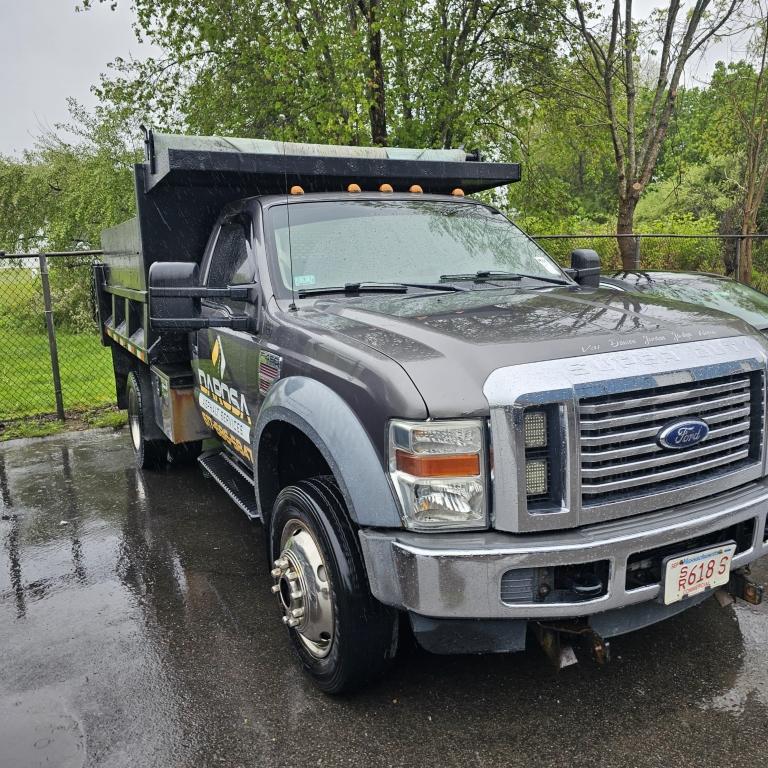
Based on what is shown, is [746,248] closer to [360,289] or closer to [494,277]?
[494,277]

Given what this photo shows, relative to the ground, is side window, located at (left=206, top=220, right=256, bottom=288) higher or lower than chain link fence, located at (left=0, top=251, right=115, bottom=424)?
higher

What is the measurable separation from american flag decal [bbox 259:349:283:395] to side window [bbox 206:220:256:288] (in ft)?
1.90

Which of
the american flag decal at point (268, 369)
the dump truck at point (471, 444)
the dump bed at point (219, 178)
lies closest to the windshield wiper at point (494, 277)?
the dump truck at point (471, 444)

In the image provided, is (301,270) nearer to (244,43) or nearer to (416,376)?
(416,376)

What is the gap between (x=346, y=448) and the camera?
2.65 meters

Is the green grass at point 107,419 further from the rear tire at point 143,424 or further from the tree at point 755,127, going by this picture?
the tree at point 755,127

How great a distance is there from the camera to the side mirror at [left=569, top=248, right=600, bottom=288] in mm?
4477

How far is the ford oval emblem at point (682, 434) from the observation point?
2.59 metres

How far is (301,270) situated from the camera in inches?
148

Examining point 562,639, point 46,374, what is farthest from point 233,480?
point 46,374

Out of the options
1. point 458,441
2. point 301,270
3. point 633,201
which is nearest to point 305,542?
point 458,441

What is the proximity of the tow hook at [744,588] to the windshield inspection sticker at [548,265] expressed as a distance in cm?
195

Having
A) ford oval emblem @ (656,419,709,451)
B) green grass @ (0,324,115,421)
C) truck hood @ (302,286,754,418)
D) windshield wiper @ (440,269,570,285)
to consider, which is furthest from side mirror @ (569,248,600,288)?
green grass @ (0,324,115,421)

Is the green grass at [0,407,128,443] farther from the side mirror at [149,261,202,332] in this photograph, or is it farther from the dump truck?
the side mirror at [149,261,202,332]
